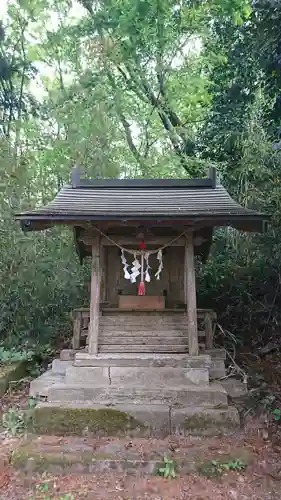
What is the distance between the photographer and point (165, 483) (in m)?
3.57

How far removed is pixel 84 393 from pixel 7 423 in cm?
100

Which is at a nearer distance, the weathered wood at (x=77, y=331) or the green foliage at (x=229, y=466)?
the green foliage at (x=229, y=466)

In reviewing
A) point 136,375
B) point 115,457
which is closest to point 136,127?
point 136,375

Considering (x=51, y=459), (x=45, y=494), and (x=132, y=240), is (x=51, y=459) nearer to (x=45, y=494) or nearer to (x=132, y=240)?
(x=45, y=494)

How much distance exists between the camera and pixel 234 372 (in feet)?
18.8

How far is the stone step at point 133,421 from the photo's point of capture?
14.2 feet

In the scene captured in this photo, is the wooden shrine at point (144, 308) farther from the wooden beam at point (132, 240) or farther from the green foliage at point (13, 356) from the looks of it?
the green foliage at point (13, 356)

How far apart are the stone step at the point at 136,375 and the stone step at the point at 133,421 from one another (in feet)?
1.56

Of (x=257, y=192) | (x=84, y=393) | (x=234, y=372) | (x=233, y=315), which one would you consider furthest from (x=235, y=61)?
(x=84, y=393)

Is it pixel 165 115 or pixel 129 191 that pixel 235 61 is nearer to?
pixel 165 115

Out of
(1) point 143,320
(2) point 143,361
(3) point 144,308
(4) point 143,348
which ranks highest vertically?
(3) point 144,308

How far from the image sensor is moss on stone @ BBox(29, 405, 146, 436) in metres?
4.33

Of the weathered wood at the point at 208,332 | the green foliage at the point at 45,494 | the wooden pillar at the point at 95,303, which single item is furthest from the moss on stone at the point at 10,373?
the weathered wood at the point at 208,332

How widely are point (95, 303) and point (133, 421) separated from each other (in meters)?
1.60
